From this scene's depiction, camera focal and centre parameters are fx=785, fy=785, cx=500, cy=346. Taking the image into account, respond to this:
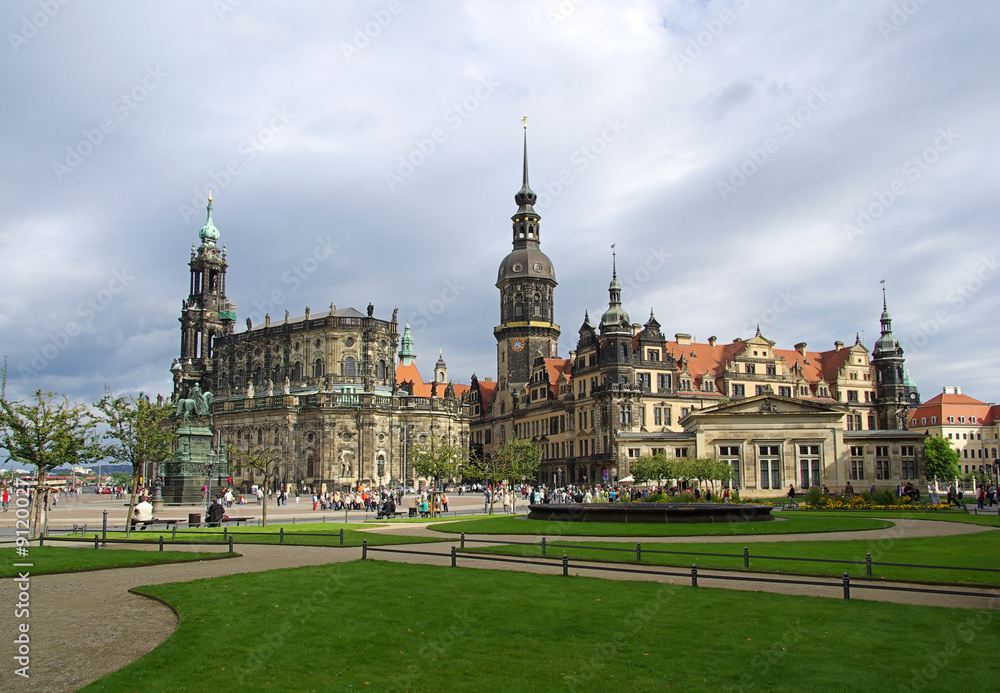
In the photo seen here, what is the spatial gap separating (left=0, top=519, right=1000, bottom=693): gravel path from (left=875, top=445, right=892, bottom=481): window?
50412mm

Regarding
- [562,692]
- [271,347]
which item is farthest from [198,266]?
[562,692]

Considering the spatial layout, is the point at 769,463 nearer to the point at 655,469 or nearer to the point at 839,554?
the point at 655,469

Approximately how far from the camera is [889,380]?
91.9m

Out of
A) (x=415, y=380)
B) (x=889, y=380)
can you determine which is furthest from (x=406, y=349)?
(x=889, y=380)

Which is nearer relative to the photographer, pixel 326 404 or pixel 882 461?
pixel 882 461

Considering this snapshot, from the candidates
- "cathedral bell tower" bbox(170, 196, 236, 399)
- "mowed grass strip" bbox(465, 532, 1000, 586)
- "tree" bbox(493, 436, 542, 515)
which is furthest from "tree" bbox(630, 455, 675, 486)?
"cathedral bell tower" bbox(170, 196, 236, 399)

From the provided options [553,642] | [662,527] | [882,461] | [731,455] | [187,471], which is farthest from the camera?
[882,461]

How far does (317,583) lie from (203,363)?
113 m

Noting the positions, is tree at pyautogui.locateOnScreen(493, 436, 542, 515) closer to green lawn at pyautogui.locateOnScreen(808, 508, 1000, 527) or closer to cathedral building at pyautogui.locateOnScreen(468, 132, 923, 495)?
cathedral building at pyautogui.locateOnScreen(468, 132, 923, 495)

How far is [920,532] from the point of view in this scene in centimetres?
2947

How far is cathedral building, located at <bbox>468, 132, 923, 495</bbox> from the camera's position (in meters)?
69.4

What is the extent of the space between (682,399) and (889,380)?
88.6 feet

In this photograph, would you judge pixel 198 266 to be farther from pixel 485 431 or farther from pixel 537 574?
pixel 537 574

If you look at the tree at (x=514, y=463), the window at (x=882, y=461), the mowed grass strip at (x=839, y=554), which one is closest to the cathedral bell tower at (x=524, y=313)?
the tree at (x=514, y=463)
